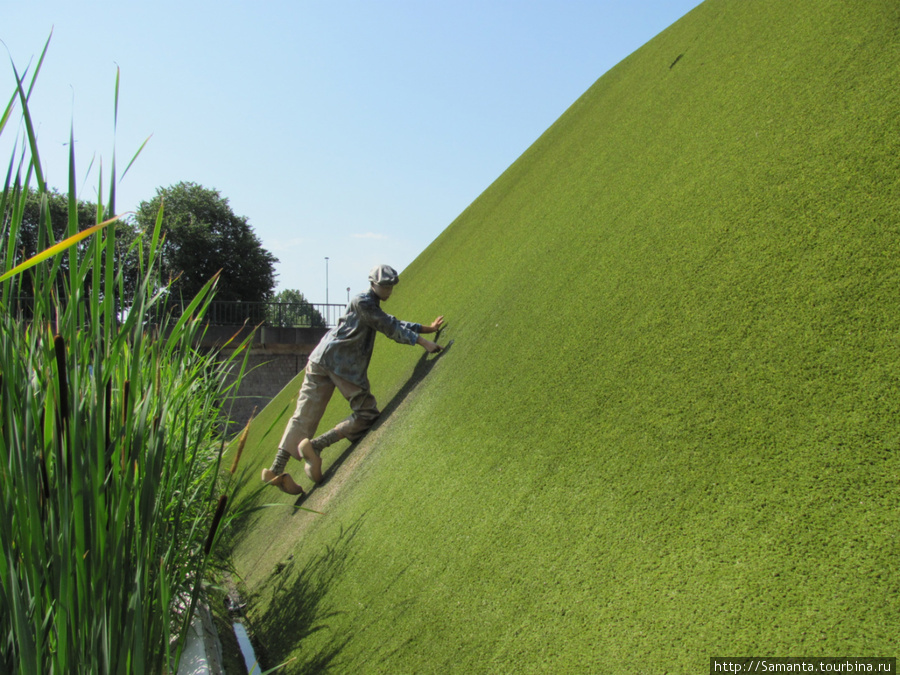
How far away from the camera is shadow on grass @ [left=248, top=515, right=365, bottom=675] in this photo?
3.01 meters

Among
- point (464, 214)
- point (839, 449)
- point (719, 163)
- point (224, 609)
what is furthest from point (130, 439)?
point (464, 214)

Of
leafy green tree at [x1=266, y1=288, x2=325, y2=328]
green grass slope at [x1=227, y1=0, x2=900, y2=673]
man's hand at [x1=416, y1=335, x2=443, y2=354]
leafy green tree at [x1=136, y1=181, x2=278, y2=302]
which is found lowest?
green grass slope at [x1=227, y1=0, x2=900, y2=673]

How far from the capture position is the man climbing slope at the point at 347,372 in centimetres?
513

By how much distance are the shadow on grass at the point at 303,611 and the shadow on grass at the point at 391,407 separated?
1.03 m

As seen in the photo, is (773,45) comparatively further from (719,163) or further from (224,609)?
(224,609)

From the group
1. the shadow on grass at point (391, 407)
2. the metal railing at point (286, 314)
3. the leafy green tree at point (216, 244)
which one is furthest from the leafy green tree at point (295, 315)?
the shadow on grass at point (391, 407)

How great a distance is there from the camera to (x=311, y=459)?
5.04 m

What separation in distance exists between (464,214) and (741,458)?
8431 mm

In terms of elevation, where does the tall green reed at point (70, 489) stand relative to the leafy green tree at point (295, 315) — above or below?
below

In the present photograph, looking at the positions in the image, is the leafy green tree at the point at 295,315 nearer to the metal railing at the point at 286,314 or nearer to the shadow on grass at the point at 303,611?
the metal railing at the point at 286,314

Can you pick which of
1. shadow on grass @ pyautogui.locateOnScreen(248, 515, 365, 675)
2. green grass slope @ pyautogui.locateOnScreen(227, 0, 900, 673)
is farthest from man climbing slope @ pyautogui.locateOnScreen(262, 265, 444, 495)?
shadow on grass @ pyautogui.locateOnScreen(248, 515, 365, 675)

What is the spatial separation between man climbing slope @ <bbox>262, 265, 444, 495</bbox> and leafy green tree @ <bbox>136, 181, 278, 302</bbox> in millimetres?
35618

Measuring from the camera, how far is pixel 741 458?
2.23 m

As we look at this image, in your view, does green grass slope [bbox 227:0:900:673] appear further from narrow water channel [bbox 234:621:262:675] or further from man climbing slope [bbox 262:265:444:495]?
man climbing slope [bbox 262:265:444:495]
